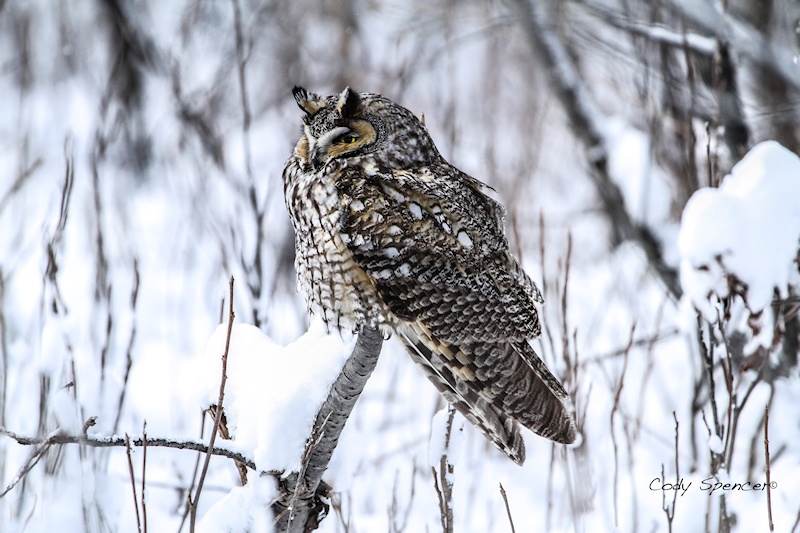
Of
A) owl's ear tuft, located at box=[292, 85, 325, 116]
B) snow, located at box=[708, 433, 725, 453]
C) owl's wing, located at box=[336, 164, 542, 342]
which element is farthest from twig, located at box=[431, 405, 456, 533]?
owl's ear tuft, located at box=[292, 85, 325, 116]

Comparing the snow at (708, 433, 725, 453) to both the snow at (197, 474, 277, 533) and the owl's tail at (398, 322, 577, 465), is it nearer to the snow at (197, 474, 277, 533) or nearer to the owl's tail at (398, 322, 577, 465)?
the owl's tail at (398, 322, 577, 465)

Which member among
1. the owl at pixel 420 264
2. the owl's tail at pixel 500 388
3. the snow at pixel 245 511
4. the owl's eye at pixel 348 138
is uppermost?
the owl's eye at pixel 348 138

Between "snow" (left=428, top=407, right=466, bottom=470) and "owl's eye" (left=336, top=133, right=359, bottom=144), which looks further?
"owl's eye" (left=336, top=133, right=359, bottom=144)

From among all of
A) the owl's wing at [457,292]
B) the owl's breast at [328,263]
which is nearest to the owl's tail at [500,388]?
the owl's wing at [457,292]

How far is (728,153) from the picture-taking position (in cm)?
327

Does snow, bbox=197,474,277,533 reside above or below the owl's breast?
below

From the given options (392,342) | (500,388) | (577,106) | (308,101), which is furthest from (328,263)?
(392,342)

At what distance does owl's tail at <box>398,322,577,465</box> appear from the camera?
75.0 inches

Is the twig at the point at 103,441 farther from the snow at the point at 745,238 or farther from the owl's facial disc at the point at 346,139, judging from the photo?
the snow at the point at 745,238

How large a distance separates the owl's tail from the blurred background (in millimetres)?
155

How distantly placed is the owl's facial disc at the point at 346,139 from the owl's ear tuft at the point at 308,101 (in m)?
0.09

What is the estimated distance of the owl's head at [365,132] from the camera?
1997 mm

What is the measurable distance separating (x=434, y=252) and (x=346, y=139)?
1.36 ft

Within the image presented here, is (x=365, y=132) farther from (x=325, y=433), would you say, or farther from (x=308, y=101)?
(x=325, y=433)
